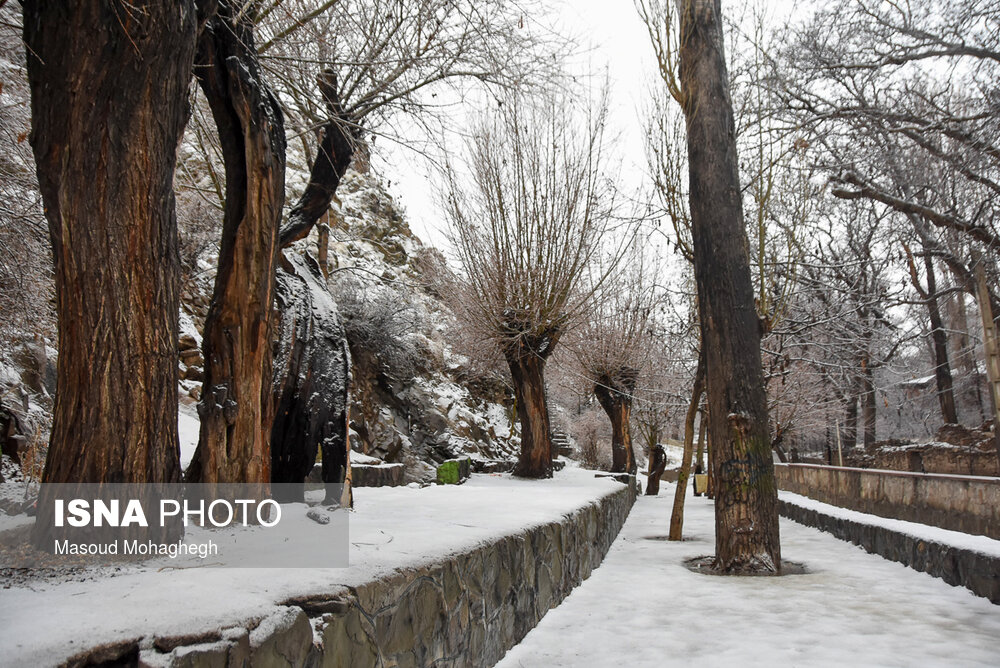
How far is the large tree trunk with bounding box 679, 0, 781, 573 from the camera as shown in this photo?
6359 mm

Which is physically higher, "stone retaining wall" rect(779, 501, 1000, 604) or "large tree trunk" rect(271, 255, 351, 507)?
"large tree trunk" rect(271, 255, 351, 507)

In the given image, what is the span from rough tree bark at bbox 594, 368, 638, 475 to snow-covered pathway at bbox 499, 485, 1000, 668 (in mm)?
11792

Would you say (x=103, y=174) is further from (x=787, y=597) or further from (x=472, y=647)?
(x=787, y=597)

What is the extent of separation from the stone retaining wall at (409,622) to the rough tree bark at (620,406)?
1370 cm

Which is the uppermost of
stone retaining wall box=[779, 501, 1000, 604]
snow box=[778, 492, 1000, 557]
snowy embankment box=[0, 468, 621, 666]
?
snowy embankment box=[0, 468, 621, 666]

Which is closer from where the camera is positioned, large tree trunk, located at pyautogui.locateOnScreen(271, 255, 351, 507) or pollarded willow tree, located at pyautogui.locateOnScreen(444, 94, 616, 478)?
large tree trunk, located at pyautogui.locateOnScreen(271, 255, 351, 507)

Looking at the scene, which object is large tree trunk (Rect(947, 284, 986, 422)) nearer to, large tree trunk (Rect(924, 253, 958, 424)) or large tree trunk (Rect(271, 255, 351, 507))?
large tree trunk (Rect(924, 253, 958, 424))

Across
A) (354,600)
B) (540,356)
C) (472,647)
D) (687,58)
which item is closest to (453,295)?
(540,356)

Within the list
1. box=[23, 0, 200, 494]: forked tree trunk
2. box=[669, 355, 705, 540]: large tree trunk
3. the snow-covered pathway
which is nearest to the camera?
box=[23, 0, 200, 494]: forked tree trunk

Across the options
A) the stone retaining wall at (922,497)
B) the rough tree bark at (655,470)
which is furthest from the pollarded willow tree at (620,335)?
the stone retaining wall at (922,497)

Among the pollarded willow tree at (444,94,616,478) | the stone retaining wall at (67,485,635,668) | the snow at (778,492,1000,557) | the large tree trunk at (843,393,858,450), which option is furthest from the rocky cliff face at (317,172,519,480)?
the large tree trunk at (843,393,858,450)

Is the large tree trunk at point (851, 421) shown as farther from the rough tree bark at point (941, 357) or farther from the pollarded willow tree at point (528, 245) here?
the pollarded willow tree at point (528, 245)

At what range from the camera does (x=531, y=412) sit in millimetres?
11922

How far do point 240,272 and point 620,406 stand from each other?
16.3 meters
